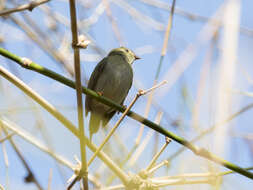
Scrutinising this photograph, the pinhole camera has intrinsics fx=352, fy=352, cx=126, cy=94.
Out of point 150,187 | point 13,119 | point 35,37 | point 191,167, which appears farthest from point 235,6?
point 35,37

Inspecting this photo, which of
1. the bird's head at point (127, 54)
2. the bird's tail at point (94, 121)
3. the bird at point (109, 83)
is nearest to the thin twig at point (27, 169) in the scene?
the bird's tail at point (94, 121)

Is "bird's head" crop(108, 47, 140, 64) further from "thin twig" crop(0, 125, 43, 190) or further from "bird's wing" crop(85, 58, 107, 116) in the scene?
"thin twig" crop(0, 125, 43, 190)

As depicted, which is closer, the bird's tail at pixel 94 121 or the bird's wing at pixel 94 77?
the bird's tail at pixel 94 121

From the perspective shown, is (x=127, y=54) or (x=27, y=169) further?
(x=127, y=54)

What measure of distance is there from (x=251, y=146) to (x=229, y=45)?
2.14 ft

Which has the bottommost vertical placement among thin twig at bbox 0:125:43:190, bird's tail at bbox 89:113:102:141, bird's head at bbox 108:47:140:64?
thin twig at bbox 0:125:43:190

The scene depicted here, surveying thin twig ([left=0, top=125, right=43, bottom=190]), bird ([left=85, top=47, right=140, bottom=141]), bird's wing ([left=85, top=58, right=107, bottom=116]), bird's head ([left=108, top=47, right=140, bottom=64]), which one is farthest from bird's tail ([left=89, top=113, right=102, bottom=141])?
thin twig ([left=0, top=125, right=43, bottom=190])

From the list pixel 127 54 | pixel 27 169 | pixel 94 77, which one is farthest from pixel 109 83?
pixel 27 169

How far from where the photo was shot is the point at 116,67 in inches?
213

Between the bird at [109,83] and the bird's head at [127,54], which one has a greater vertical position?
the bird's head at [127,54]

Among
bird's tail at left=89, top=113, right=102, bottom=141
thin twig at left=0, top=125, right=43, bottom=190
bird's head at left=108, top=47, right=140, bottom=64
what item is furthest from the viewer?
bird's head at left=108, top=47, right=140, bottom=64

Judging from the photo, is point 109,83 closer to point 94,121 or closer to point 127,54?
point 94,121

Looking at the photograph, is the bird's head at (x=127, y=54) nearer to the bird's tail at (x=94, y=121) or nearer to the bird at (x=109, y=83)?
the bird at (x=109, y=83)

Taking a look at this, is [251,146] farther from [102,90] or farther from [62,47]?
[102,90]
